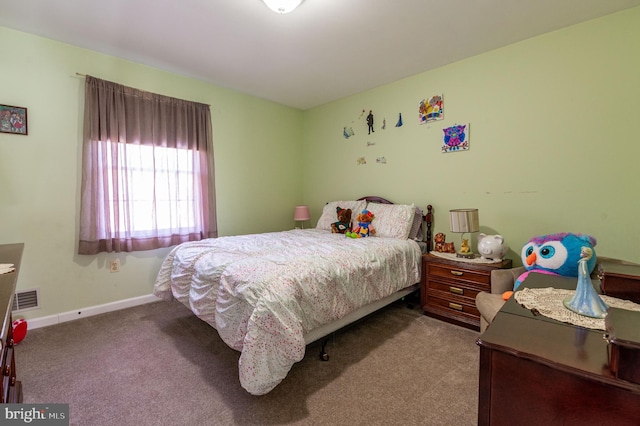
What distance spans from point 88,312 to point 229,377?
1.90 m

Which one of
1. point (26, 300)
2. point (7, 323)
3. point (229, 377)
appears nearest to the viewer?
point (7, 323)

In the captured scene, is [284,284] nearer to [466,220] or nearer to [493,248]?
[466,220]

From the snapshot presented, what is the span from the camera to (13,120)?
2359 millimetres

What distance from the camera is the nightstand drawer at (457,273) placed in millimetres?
2389

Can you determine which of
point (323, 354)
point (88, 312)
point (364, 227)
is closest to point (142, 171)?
point (88, 312)

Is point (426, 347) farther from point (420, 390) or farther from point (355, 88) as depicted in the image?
point (355, 88)

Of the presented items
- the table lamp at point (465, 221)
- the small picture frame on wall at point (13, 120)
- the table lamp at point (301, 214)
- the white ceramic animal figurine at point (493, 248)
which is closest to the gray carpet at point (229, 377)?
the white ceramic animal figurine at point (493, 248)

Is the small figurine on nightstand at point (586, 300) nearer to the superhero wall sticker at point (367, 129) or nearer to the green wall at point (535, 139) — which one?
the green wall at point (535, 139)

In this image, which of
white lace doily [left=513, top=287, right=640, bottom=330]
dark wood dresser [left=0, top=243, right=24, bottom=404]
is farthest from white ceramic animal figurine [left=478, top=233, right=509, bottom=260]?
Answer: dark wood dresser [left=0, top=243, right=24, bottom=404]

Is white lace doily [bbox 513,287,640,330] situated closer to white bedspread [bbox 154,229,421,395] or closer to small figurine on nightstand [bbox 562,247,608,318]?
small figurine on nightstand [bbox 562,247,608,318]

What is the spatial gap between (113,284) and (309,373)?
7.60ft

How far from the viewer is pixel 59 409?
1221 mm

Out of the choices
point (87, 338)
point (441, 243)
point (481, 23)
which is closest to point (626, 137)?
point (481, 23)

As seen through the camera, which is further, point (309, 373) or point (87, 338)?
point (87, 338)
